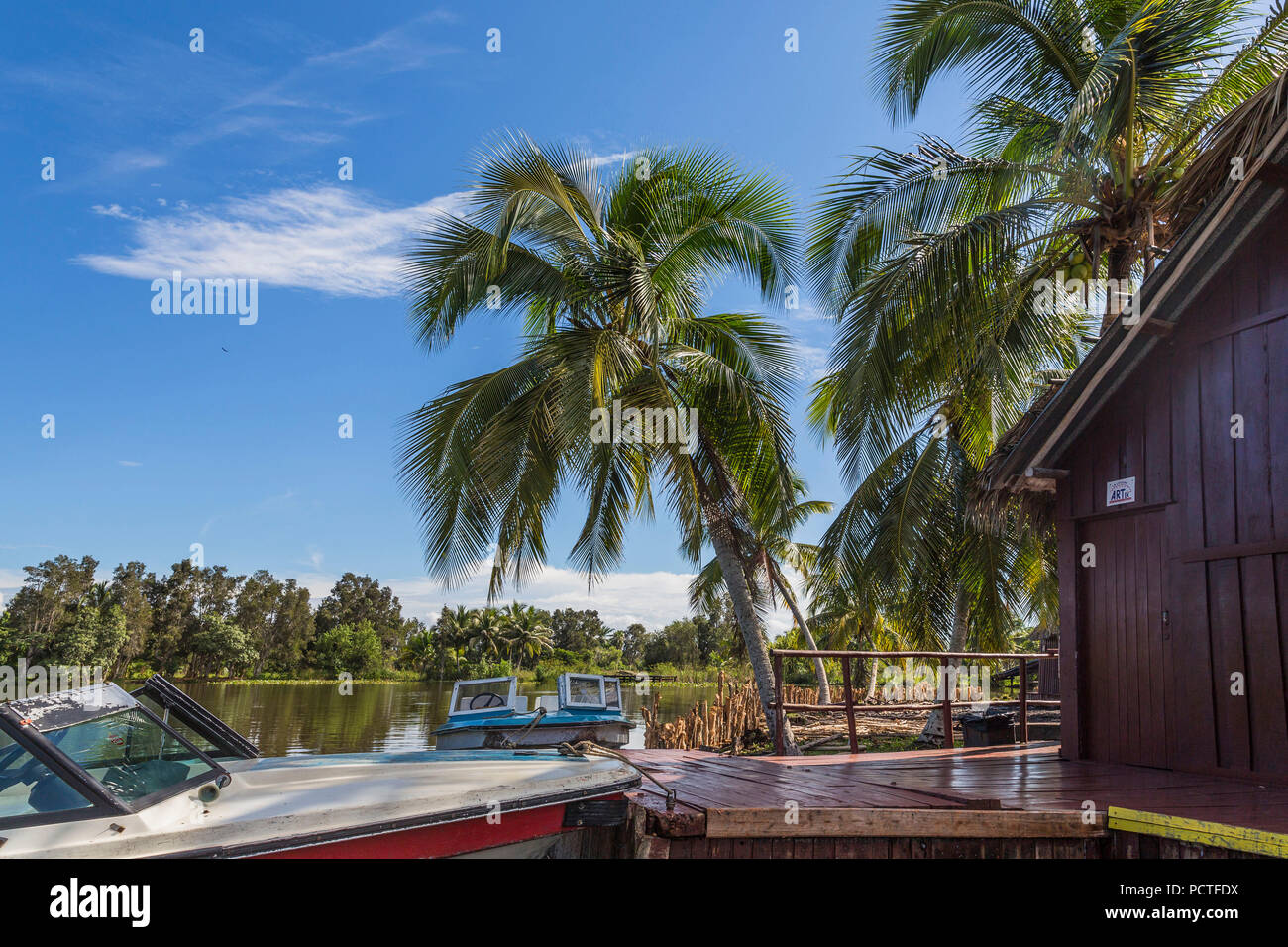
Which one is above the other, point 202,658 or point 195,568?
point 195,568

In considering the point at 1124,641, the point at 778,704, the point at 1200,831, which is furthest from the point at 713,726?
the point at 1200,831

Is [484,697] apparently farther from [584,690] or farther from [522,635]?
[522,635]

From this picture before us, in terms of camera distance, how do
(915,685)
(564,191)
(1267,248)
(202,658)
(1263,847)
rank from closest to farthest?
(1263,847) → (1267,248) → (564,191) → (915,685) → (202,658)

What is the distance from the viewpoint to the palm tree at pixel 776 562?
1340cm

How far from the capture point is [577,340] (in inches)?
480

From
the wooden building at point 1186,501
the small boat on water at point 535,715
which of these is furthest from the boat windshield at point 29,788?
the small boat on water at point 535,715

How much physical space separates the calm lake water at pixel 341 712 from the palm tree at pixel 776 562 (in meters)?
4.85

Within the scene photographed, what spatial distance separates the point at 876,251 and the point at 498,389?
18.7 ft

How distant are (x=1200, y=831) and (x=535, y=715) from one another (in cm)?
874

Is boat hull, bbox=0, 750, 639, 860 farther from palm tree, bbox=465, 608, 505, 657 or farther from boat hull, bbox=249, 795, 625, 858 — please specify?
palm tree, bbox=465, 608, 505, 657

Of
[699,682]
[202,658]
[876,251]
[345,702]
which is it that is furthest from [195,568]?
[876,251]
